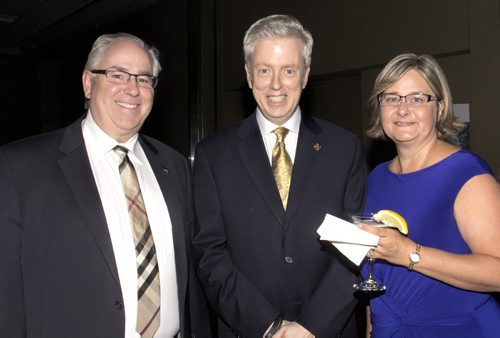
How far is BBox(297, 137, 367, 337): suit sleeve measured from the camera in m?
2.11

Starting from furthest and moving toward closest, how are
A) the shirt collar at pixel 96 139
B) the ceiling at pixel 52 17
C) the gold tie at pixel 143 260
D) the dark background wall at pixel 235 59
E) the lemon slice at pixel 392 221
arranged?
1. the ceiling at pixel 52 17
2. the dark background wall at pixel 235 59
3. the shirt collar at pixel 96 139
4. the gold tie at pixel 143 260
5. the lemon slice at pixel 392 221

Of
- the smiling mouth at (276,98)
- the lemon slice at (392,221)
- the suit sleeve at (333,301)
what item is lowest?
the suit sleeve at (333,301)

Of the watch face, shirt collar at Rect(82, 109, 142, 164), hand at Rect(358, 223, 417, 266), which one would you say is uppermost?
shirt collar at Rect(82, 109, 142, 164)

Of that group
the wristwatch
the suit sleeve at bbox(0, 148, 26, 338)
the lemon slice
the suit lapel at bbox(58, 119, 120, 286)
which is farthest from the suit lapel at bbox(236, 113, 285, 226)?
the suit sleeve at bbox(0, 148, 26, 338)

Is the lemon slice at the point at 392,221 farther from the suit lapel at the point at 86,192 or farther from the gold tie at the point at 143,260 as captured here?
the suit lapel at the point at 86,192

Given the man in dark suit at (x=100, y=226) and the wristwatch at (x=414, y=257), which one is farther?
the wristwatch at (x=414, y=257)

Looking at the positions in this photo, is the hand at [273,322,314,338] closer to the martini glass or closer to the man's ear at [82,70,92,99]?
the martini glass

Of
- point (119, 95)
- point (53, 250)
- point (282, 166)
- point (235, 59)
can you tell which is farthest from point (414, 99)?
point (235, 59)

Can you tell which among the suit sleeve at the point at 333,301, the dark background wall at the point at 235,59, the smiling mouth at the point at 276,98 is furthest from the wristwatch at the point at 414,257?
the dark background wall at the point at 235,59

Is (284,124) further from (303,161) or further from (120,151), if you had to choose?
(120,151)

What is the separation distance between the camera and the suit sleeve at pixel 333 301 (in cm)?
211

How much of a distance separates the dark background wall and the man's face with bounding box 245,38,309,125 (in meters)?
2.71

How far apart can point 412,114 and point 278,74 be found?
630 mm

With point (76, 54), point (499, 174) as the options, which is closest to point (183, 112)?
point (76, 54)
